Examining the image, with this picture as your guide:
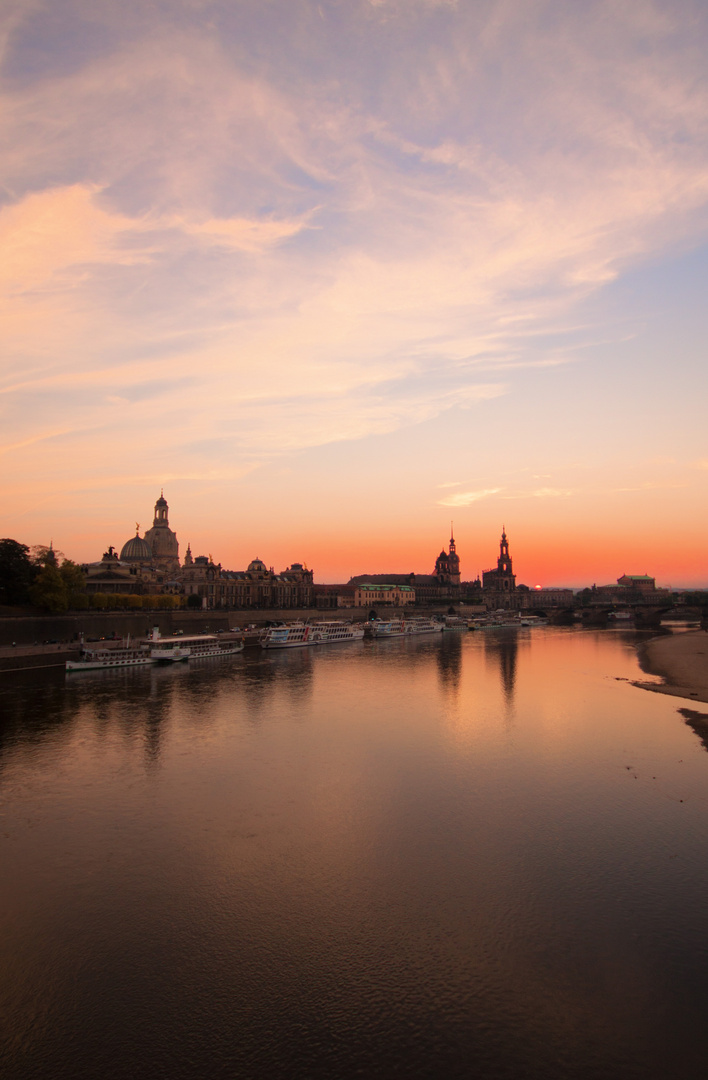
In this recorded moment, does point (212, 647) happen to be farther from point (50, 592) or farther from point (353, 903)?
point (353, 903)

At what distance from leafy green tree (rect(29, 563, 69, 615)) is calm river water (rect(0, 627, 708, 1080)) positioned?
3984 cm

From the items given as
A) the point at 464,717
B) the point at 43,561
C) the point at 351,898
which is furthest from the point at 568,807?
the point at 43,561

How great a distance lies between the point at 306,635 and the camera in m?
88.2

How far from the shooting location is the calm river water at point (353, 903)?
11.4 m

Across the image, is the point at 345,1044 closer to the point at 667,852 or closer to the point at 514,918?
the point at 514,918

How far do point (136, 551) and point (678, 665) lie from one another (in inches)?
5035

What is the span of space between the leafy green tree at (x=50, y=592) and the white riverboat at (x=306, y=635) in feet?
78.5

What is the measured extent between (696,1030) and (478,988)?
388 cm

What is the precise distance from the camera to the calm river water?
11438 millimetres

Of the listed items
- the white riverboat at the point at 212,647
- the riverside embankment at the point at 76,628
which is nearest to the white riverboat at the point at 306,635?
the white riverboat at the point at 212,647

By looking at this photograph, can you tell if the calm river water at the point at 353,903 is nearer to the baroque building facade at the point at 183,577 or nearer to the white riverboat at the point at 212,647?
the white riverboat at the point at 212,647

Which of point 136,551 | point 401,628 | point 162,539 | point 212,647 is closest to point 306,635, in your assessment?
point 212,647

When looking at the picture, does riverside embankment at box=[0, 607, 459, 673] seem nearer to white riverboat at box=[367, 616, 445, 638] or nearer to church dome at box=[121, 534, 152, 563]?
white riverboat at box=[367, 616, 445, 638]

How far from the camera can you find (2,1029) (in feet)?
38.8
